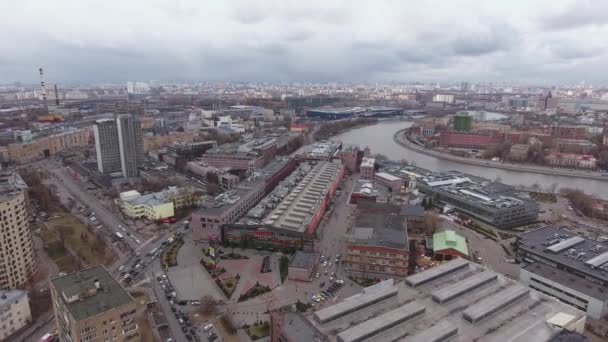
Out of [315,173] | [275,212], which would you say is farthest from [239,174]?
[275,212]

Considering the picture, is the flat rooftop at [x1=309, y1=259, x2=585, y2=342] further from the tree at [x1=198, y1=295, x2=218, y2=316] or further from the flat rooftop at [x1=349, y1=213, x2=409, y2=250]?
the tree at [x1=198, y1=295, x2=218, y2=316]

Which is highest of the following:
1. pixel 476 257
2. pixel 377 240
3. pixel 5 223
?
pixel 5 223

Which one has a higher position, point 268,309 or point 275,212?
point 275,212

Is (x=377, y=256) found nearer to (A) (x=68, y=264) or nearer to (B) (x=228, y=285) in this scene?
(B) (x=228, y=285)

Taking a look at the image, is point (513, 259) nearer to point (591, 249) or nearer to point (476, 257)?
point (476, 257)

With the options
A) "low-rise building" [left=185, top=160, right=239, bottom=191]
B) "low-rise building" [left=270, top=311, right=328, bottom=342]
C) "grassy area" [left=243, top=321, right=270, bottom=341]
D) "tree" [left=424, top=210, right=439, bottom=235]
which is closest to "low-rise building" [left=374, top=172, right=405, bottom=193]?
"tree" [left=424, top=210, right=439, bottom=235]

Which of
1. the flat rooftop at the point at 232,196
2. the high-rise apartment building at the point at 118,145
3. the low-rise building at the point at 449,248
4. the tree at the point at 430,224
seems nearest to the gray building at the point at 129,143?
the high-rise apartment building at the point at 118,145

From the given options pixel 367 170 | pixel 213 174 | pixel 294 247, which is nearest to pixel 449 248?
pixel 294 247
